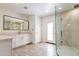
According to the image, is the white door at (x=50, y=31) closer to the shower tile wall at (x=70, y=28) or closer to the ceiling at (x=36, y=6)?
the shower tile wall at (x=70, y=28)

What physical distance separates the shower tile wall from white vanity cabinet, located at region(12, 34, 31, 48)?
5.23 ft

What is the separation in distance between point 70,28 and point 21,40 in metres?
2.25

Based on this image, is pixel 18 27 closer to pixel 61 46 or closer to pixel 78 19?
pixel 61 46

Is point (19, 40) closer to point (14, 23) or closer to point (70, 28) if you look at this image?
point (14, 23)

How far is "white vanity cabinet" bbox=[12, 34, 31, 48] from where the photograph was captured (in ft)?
11.4

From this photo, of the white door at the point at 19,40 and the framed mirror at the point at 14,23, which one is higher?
the framed mirror at the point at 14,23

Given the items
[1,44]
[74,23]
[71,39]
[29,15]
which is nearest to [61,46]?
[71,39]

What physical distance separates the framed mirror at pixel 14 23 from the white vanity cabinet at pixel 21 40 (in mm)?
353

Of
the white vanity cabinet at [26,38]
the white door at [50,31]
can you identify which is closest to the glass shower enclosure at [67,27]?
the white door at [50,31]

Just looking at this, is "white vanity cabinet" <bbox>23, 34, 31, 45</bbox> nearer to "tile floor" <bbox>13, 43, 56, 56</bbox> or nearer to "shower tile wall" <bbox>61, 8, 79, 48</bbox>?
"tile floor" <bbox>13, 43, 56, 56</bbox>

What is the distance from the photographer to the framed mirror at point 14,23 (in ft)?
11.0

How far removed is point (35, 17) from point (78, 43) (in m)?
2.17

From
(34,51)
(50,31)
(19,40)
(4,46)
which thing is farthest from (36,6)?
(50,31)

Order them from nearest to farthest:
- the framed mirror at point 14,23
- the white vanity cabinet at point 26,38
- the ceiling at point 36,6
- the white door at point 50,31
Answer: the ceiling at point 36,6
the framed mirror at point 14,23
the white vanity cabinet at point 26,38
the white door at point 50,31
